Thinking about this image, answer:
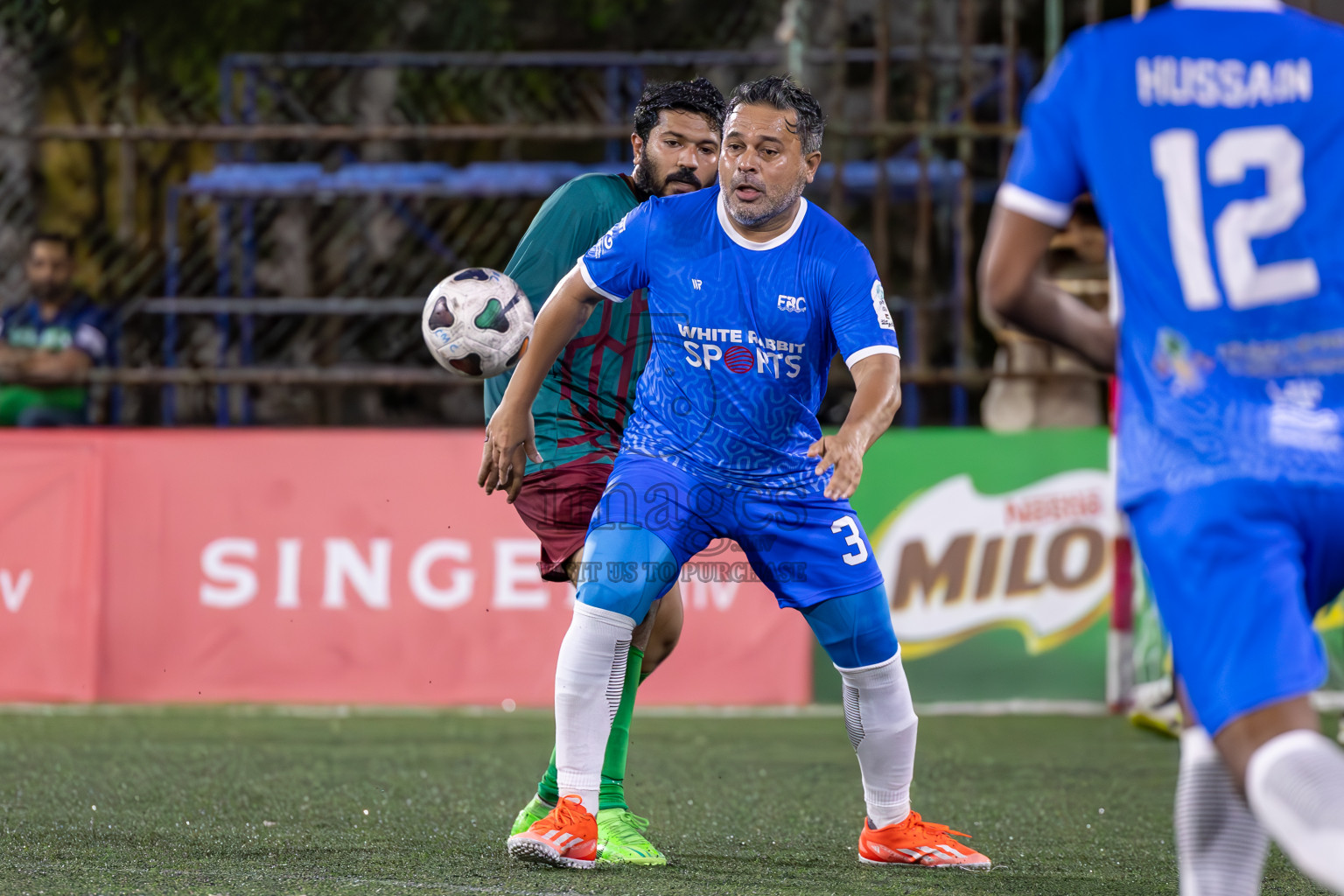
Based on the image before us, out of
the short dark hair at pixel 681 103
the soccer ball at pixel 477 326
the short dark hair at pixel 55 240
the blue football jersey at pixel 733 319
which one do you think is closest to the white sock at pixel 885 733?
the blue football jersey at pixel 733 319

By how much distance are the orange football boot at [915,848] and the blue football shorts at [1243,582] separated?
1.89 m

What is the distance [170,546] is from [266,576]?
0.50 m

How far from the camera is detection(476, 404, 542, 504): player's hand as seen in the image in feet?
13.1

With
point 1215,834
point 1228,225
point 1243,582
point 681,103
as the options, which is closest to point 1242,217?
point 1228,225

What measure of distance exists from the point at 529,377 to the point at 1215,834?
213cm

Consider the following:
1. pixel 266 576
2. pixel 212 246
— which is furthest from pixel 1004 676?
pixel 212 246

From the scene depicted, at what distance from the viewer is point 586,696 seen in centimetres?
392

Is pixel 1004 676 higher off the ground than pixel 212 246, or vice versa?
pixel 212 246

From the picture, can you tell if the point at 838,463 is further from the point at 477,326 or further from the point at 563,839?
the point at 477,326

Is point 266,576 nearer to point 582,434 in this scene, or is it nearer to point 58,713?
point 58,713

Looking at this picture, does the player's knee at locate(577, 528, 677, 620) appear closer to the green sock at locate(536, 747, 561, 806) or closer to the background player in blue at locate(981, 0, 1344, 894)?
the green sock at locate(536, 747, 561, 806)

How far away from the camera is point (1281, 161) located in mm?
2227

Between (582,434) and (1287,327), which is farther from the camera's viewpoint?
(582,434)

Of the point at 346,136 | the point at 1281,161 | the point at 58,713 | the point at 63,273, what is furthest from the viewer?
the point at 63,273
